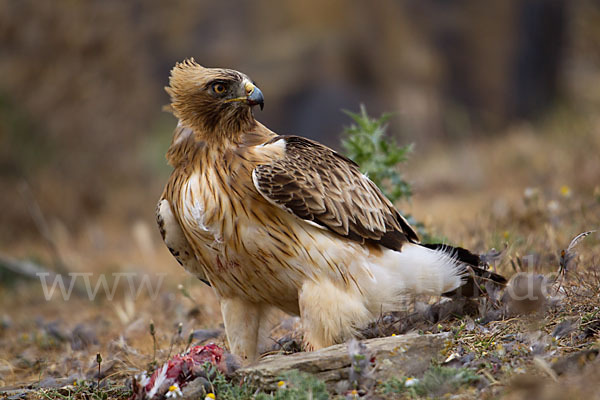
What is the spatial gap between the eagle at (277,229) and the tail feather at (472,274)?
0.01 m

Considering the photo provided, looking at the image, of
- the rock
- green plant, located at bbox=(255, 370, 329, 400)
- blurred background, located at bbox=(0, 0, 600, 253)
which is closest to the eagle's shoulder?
the rock

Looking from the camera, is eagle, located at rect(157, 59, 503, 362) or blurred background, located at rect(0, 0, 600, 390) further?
blurred background, located at rect(0, 0, 600, 390)

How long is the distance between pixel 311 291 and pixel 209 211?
0.73 m

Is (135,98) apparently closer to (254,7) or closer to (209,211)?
(209,211)

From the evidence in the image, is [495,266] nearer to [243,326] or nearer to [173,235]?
[243,326]

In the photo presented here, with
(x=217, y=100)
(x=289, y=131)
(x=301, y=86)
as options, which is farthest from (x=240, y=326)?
(x=301, y=86)

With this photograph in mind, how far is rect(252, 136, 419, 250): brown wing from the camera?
3.76 m

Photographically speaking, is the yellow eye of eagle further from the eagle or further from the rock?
the rock

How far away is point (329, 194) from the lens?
396cm

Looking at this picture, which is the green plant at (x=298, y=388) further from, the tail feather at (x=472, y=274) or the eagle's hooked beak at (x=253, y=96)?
the eagle's hooked beak at (x=253, y=96)

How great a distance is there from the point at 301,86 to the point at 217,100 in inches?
570

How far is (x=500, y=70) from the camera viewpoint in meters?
13.9

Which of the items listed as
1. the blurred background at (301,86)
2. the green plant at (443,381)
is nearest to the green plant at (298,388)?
the green plant at (443,381)

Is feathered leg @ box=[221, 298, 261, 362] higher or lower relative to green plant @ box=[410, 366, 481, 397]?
higher
